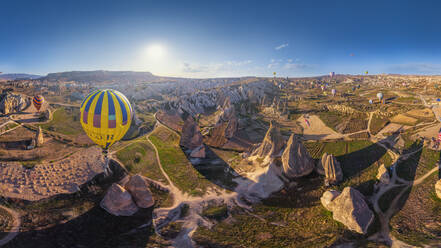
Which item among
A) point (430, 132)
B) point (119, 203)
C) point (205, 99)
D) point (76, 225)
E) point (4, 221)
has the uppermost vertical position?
point (205, 99)

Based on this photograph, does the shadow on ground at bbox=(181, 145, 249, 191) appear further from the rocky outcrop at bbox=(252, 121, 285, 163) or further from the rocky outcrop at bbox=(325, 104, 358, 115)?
the rocky outcrop at bbox=(325, 104, 358, 115)

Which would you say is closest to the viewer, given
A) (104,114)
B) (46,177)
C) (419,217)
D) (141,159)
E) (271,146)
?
(419,217)

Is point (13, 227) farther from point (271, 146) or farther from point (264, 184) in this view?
point (271, 146)

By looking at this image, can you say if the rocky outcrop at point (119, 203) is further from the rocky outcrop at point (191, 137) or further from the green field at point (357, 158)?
the green field at point (357, 158)

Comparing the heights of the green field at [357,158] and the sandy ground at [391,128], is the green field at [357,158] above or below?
below

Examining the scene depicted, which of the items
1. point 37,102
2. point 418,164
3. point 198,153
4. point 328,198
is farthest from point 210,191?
point 37,102

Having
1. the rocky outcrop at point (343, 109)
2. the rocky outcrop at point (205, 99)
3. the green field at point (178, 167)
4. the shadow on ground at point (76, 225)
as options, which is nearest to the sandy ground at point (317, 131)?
the rocky outcrop at point (343, 109)
